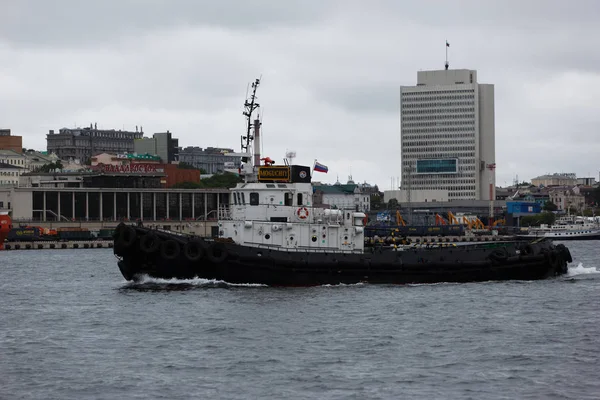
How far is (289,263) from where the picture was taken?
47.7 m

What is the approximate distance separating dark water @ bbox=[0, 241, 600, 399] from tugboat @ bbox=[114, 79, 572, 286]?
34.4 inches

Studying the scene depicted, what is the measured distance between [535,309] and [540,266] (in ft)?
38.9

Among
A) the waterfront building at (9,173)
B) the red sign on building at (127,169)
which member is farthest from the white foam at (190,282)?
the waterfront building at (9,173)

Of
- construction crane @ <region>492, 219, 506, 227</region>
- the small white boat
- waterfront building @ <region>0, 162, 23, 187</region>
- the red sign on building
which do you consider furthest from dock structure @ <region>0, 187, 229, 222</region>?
waterfront building @ <region>0, 162, 23, 187</region>

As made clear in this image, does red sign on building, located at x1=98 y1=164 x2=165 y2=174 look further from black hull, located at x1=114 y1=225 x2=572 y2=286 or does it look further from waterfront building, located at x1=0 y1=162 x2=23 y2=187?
black hull, located at x1=114 y1=225 x2=572 y2=286

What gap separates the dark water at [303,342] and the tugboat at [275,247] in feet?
2.87

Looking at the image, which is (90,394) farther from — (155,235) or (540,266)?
(540,266)

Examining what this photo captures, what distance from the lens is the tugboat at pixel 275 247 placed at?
47.8m

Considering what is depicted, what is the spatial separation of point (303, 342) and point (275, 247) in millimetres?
14848

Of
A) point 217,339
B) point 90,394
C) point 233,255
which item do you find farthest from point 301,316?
point 90,394

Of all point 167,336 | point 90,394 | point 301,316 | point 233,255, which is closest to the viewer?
point 90,394

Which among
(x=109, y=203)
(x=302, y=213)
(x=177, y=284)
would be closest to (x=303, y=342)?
(x=302, y=213)

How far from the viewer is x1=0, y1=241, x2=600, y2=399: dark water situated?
2783 centimetres

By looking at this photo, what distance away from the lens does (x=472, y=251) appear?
173 feet
